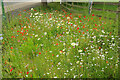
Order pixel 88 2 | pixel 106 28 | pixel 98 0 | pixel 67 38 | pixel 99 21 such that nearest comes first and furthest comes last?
pixel 67 38 → pixel 106 28 → pixel 99 21 → pixel 98 0 → pixel 88 2

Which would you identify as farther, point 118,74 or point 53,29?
point 53,29

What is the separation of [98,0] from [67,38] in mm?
2146

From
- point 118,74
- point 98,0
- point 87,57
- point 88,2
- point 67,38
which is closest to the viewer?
point 118,74

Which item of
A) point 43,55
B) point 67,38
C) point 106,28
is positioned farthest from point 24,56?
point 106,28

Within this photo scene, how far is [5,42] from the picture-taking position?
4.27 m

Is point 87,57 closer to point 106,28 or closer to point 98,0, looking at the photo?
point 106,28

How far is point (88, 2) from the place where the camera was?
18.1ft

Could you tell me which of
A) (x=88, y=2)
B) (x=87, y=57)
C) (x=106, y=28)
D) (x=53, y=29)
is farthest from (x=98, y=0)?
(x=87, y=57)

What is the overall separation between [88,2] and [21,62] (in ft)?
11.7

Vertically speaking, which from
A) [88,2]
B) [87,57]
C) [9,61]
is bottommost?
[9,61]

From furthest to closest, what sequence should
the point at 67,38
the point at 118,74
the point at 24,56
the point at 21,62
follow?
1. the point at 67,38
2. the point at 24,56
3. the point at 21,62
4. the point at 118,74

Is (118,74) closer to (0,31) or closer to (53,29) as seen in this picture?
(53,29)

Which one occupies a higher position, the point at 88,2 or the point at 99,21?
the point at 88,2

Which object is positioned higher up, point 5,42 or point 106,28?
point 106,28
